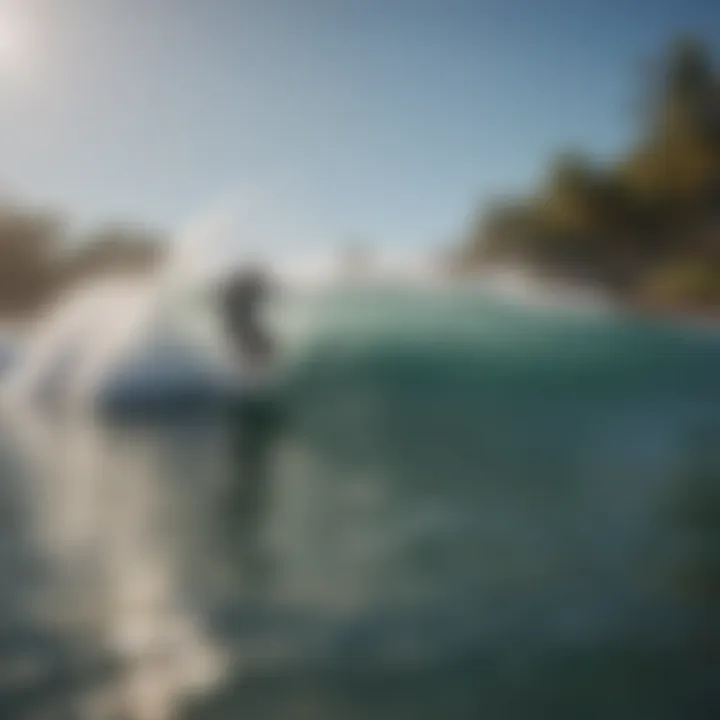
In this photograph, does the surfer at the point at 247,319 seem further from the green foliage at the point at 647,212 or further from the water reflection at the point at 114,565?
the green foliage at the point at 647,212

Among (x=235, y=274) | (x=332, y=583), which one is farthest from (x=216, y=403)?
(x=332, y=583)

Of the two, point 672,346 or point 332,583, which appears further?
point 672,346

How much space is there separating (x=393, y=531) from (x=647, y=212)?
0.67 meters

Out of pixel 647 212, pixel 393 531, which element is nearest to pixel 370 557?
pixel 393 531

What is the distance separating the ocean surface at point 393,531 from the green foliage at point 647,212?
78 millimetres

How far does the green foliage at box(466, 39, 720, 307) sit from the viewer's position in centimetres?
150

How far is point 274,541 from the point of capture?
1.36 meters

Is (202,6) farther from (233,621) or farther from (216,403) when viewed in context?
(233,621)

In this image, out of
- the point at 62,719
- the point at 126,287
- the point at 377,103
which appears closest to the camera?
the point at 62,719

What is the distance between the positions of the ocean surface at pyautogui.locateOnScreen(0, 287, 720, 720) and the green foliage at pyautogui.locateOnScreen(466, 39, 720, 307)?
78 millimetres

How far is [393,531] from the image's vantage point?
1388 millimetres

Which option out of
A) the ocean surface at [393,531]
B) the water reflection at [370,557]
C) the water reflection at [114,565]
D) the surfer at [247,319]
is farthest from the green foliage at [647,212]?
the water reflection at [114,565]

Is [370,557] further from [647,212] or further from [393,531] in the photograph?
[647,212]

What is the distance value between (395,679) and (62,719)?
0.41m
